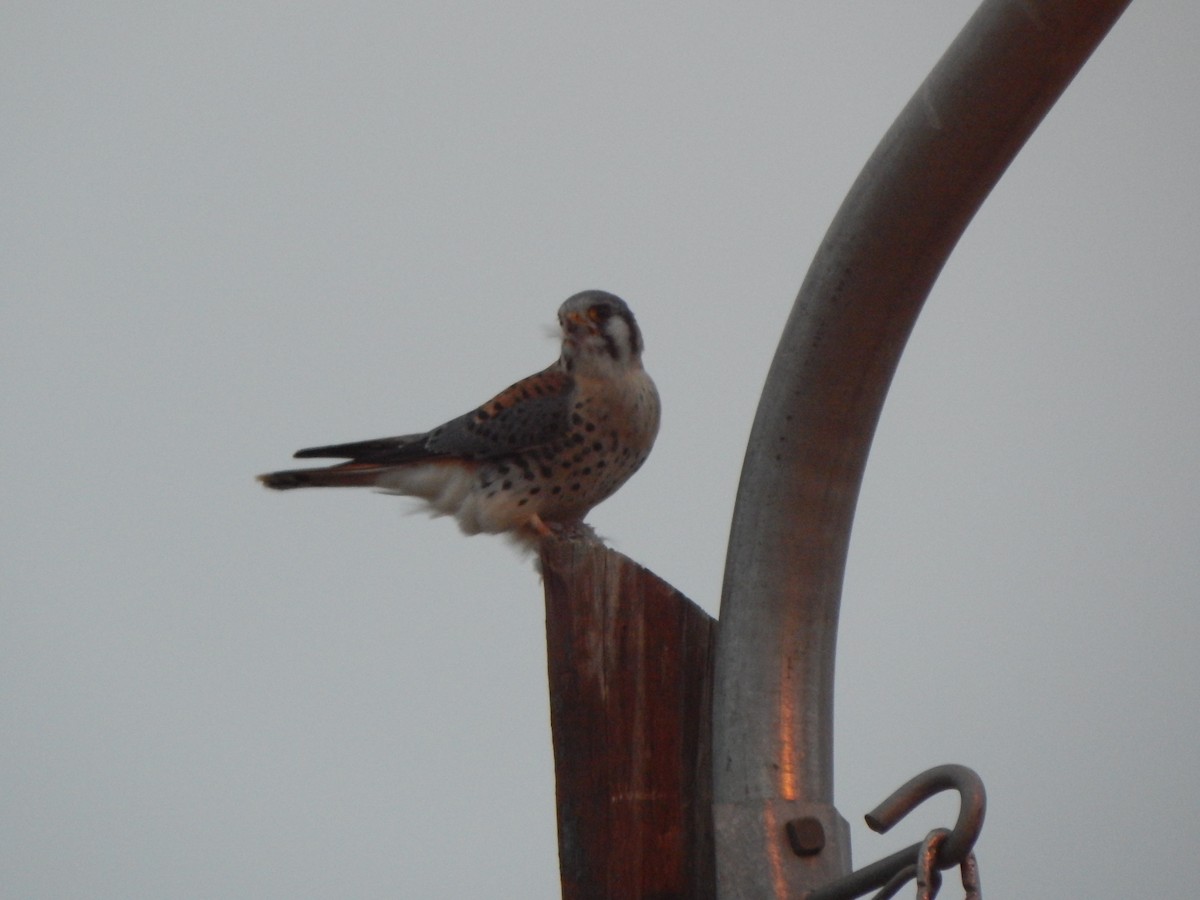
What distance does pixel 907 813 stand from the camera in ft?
6.42

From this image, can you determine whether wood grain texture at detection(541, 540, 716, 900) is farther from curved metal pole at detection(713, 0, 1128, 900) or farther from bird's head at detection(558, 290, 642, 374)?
bird's head at detection(558, 290, 642, 374)

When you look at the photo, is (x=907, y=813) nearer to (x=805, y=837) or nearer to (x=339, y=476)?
(x=805, y=837)

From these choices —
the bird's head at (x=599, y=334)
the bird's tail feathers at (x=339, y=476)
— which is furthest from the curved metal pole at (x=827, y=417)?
the bird's tail feathers at (x=339, y=476)

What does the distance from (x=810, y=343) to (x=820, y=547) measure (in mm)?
281

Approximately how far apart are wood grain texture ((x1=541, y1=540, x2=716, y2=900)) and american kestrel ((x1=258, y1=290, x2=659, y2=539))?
6.74ft

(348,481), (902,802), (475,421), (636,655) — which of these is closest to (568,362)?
(475,421)

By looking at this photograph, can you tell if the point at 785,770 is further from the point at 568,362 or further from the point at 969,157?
the point at 568,362

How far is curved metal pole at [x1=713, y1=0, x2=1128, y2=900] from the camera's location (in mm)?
2109

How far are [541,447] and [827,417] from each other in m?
2.33

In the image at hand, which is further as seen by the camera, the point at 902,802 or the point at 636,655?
the point at 636,655

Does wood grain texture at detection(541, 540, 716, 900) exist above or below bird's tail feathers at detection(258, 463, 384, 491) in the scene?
below

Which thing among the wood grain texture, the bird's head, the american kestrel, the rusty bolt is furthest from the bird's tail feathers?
the rusty bolt

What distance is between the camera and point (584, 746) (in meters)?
2.28

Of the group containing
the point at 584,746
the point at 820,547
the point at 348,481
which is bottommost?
the point at 584,746
